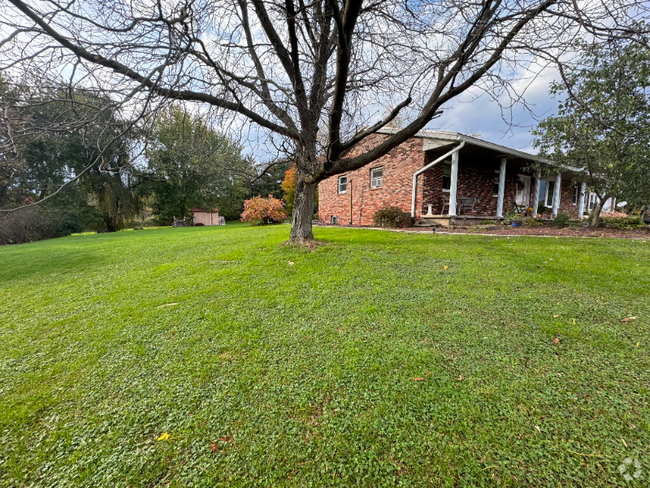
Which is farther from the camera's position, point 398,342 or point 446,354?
point 398,342

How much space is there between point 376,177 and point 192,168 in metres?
8.13

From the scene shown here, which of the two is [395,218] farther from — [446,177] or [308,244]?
[308,244]

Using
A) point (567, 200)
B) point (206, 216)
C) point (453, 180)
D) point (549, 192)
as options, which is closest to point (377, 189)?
point (453, 180)

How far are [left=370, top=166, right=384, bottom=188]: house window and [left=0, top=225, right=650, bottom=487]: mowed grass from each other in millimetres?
9013

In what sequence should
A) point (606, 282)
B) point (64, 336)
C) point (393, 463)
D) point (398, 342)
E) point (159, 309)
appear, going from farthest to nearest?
point (606, 282)
point (159, 309)
point (64, 336)
point (398, 342)
point (393, 463)

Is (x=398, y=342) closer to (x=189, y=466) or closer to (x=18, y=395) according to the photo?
(x=189, y=466)

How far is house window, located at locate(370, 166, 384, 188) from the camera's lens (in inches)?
463

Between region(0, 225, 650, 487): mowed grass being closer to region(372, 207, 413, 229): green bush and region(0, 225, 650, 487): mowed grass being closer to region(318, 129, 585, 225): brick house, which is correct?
region(372, 207, 413, 229): green bush

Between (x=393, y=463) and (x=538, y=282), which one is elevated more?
(x=538, y=282)

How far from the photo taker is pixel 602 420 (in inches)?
52.9

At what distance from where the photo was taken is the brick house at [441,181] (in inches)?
370

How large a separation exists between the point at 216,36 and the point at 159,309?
3845 millimetres

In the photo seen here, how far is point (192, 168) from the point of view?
22.2ft

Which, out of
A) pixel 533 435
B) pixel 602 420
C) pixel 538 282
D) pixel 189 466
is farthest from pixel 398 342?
pixel 538 282
